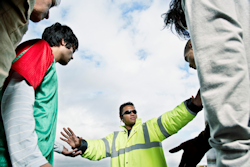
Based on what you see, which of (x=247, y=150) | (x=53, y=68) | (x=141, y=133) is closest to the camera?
(x=247, y=150)

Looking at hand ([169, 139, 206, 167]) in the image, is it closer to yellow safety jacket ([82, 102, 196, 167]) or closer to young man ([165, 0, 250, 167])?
young man ([165, 0, 250, 167])

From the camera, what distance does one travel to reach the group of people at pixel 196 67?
519 millimetres

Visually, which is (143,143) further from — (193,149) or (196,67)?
(196,67)

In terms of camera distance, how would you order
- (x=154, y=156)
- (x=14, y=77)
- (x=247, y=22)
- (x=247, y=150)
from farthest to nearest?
1. (x=154, y=156)
2. (x=14, y=77)
3. (x=247, y=22)
4. (x=247, y=150)

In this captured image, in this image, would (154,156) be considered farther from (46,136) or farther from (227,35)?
(227,35)

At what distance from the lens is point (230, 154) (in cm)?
50

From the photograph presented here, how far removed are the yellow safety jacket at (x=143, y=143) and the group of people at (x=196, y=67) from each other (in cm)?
170

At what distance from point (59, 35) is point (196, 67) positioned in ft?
5.70

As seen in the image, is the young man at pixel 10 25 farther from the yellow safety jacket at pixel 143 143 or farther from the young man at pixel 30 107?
the yellow safety jacket at pixel 143 143

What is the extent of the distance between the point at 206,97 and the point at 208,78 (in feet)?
0.22

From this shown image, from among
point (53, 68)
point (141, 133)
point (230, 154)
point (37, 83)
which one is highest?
point (53, 68)

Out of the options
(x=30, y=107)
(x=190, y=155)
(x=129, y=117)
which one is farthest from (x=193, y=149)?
(x=129, y=117)

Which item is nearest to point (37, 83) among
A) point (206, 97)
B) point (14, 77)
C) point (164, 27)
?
point (14, 77)

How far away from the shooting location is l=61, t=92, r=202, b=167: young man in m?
3.10
